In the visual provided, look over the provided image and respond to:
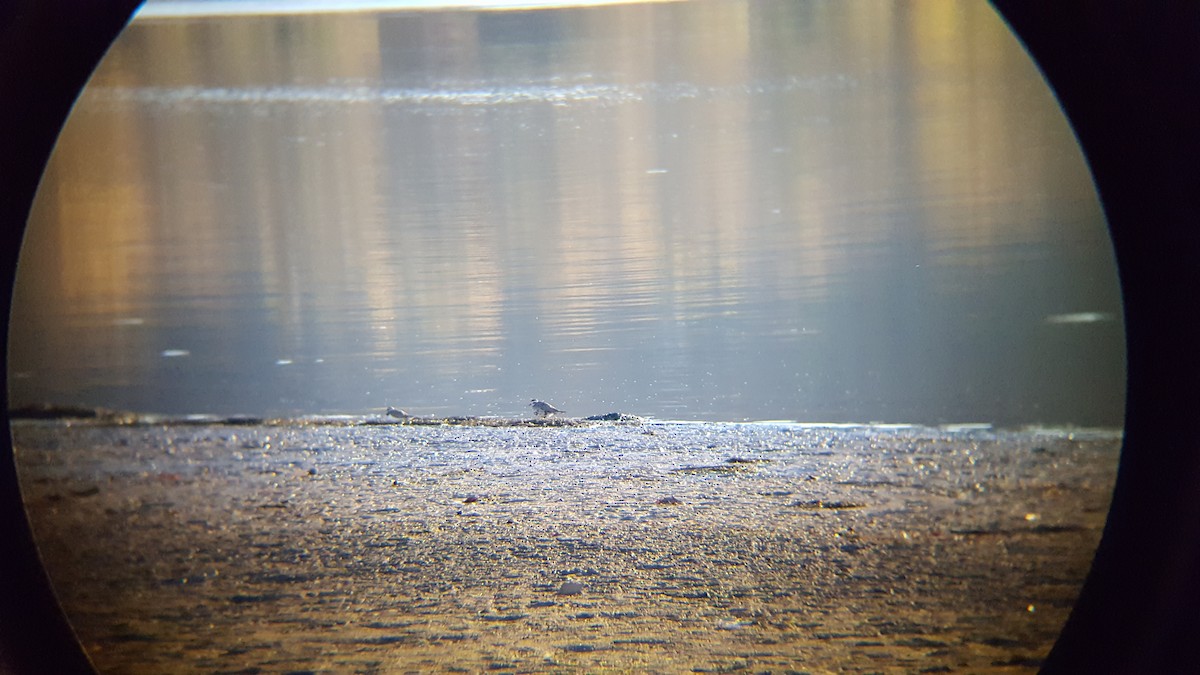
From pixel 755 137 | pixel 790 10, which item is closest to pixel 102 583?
pixel 755 137

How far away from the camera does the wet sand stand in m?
1.76

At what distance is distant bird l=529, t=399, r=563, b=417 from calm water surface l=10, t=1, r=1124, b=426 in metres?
0.04

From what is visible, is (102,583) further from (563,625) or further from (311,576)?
(563,625)

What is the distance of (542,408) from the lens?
298 centimetres

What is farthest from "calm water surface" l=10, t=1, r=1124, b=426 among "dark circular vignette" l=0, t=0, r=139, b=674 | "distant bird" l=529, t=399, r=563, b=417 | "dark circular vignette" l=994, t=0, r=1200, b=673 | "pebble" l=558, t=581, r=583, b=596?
"dark circular vignette" l=0, t=0, r=139, b=674

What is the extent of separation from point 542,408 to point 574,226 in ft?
4.27

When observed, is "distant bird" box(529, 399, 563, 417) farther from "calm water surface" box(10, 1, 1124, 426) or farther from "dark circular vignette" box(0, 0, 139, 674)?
"dark circular vignette" box(0, 0, 139, 674)

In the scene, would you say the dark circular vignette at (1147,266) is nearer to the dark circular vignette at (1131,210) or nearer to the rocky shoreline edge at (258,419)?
the dark circular vignette at (1131,210)

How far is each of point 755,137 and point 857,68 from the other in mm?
723

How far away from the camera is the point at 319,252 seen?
167 inches

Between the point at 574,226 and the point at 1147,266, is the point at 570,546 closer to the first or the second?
the point at 1147,266

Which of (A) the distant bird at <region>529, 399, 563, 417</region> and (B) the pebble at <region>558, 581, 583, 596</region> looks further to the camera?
(A) the distant bird at <region>529, 399, 563, 417</region>

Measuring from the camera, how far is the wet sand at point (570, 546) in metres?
1.76

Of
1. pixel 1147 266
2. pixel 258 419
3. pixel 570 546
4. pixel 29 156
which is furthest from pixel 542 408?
pixel 1147 266
